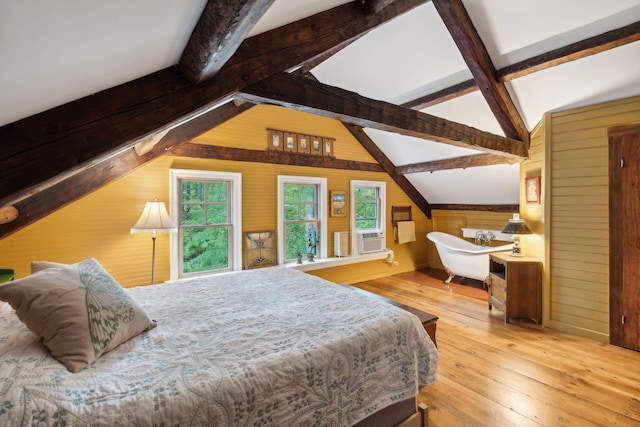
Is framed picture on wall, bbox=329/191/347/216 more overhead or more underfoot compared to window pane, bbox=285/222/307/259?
more overhead

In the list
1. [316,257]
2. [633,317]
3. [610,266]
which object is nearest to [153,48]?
[316,257]

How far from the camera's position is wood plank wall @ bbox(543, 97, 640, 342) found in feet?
9.66

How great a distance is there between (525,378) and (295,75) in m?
2.93

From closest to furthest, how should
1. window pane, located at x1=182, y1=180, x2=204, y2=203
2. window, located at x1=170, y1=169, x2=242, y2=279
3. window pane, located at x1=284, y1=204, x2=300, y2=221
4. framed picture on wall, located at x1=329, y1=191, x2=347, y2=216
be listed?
1. window, located at x1=170, y1=169, x2=242, y2=279
2. window pane, located at x1=182, y1=180, x2=204, y2=203
3. window pane, located at x1=284, y1=204, x2=300, y2=221
4. framed picture on wall, located at x1=329, y1=191, x2=347, y2=216

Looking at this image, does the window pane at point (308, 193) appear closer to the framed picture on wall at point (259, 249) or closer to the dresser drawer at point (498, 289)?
the framed picture on wall at point (259, 249)

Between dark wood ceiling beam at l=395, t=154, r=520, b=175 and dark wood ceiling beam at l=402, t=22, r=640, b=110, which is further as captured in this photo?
dark wood ceiling beam at l=395, t=154, r=520, b=175

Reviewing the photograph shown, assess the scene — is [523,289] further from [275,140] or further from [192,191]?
[192,191]

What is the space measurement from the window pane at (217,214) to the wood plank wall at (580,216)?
397 cm

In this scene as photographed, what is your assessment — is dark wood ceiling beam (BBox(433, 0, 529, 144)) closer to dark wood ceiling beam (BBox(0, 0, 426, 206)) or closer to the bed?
dark wood ceiling beam (BBox(0, 0, 426, 206))

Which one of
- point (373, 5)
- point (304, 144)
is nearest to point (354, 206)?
point (304, 144)

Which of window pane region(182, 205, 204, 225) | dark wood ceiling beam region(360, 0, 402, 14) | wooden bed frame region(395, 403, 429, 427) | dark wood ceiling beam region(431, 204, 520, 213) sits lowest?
wooden bed frame region(395, 403, 429, 427)

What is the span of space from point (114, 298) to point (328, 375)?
1089mm

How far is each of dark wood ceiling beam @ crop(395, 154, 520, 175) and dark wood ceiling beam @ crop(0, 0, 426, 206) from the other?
3065mm

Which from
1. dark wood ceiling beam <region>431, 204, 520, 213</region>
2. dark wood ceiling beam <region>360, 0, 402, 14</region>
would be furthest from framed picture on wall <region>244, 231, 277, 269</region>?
dark wood ceiling beam <region>431, 204, 520, 213</region>
